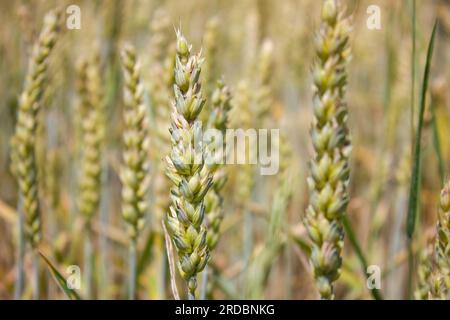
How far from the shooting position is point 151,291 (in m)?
1.21

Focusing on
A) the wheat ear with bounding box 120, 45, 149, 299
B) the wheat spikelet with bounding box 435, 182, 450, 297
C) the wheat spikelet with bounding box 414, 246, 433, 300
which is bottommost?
the wheat spikelet with bounding box 414, 246, 433, 300

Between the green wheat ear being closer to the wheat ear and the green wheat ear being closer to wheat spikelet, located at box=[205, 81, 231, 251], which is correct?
wheat spikelet, located at box=[205, 81, 231, 251]

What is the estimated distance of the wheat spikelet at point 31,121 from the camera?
3.01 ft

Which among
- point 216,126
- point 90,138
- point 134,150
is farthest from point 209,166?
point 90,138

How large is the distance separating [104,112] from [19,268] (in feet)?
1.41

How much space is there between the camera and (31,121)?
0.93m

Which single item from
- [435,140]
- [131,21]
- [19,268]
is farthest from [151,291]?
[131,21]

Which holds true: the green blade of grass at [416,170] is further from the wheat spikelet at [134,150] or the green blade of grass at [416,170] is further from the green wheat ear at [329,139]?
the wheat spikelet at [134,150]

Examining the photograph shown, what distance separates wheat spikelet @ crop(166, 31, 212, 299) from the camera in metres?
0.58

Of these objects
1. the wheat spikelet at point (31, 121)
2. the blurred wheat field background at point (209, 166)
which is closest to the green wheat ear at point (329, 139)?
the blurred wheat field background at point (209, 166)

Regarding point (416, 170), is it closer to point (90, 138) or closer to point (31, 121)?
point (31, 121)

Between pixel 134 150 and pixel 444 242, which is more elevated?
pixel 134 150

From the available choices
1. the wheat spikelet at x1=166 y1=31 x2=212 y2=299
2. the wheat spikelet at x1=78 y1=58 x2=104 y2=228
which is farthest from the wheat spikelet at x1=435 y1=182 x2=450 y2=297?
the wheat spikelet at x1=78 y1=58 x2=104 y2=228

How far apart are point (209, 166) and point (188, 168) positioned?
0.40ft
